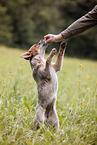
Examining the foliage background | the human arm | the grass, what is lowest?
the grass

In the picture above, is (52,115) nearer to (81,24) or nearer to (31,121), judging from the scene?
(31,121)

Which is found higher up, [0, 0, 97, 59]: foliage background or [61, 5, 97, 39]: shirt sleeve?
[0, 0, 97, 59]: foliage background

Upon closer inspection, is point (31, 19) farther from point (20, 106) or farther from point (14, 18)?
point (20, 106)

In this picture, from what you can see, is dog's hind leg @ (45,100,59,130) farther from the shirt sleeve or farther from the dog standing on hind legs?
the shirt sleeve

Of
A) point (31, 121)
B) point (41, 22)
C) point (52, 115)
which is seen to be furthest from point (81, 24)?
point (41, 22)

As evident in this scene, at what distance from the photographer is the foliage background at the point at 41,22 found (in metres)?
23.5

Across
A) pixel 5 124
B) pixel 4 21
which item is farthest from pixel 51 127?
pixel 4 21

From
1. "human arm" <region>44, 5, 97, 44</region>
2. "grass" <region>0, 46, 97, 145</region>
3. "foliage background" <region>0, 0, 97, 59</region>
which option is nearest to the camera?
"grass" <region>0, 46, 97, 145</region>

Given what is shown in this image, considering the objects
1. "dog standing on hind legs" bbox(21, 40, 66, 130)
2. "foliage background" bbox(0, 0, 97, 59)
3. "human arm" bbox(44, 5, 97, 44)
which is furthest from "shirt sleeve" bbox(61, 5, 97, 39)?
"foliage background" bbox(0, 0, 97, 59)

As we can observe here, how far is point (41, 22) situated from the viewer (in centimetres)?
2528

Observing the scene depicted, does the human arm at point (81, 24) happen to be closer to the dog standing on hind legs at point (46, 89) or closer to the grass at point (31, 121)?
the dog standing on hind legs at point (46, 89)

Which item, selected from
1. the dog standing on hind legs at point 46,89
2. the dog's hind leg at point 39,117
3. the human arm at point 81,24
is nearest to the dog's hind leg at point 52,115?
the dog standing on hind legs at point 46,89

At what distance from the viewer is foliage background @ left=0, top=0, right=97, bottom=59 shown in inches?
927

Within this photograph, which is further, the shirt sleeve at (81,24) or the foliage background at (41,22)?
the foliage background at (41,22)
